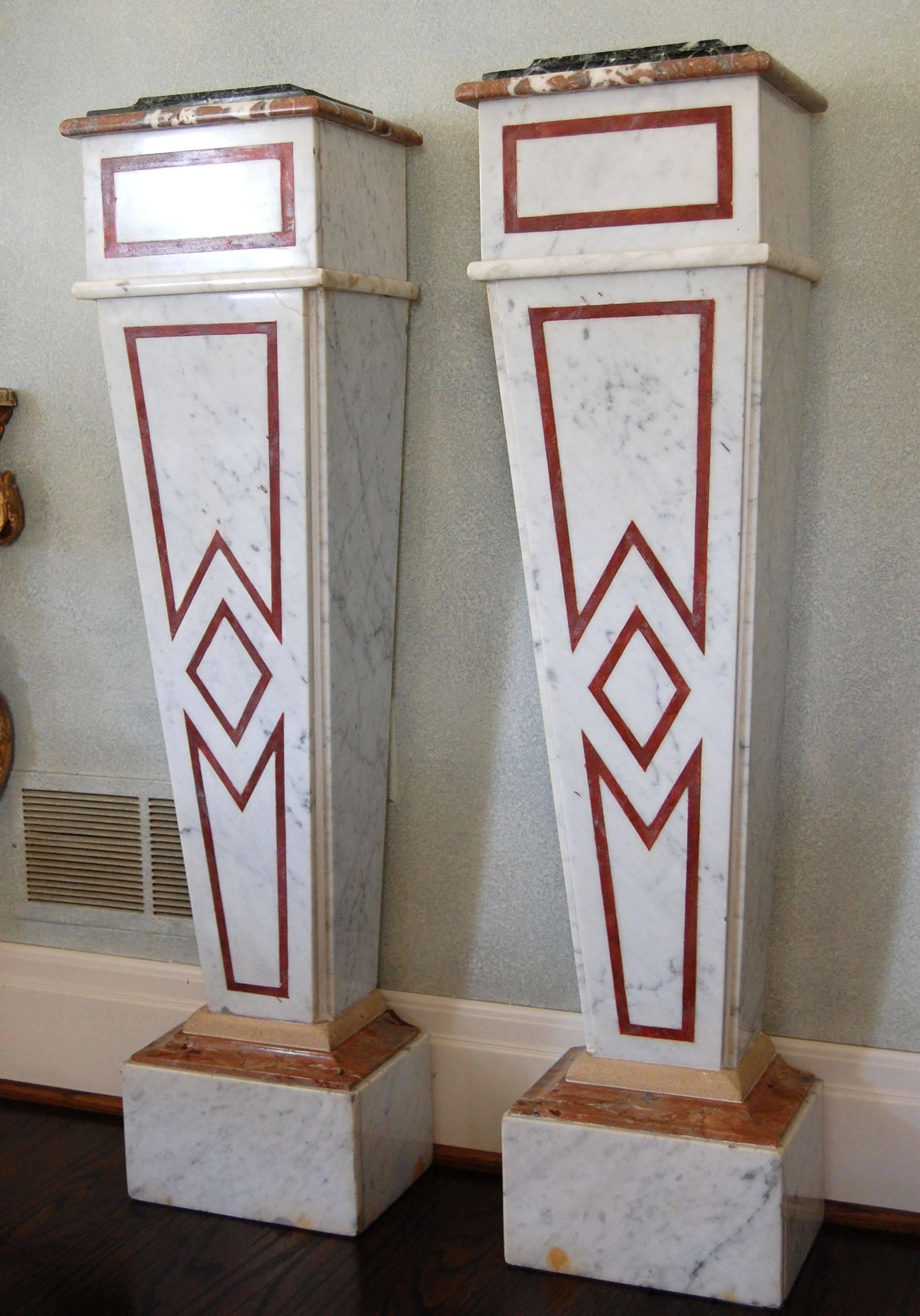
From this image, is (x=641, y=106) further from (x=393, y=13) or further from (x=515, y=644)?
(x=515, y=644)

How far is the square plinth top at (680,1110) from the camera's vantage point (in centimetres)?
202

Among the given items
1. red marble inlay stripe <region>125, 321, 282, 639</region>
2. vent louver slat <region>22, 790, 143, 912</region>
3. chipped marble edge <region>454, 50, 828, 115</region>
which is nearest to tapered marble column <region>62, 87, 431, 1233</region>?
red marble inlay stripe <region>125, 321, 282, 639</region>

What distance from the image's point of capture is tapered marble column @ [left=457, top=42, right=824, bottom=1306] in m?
1.87

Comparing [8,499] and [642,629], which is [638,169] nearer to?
[642,629]

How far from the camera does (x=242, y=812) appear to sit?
2.29 m

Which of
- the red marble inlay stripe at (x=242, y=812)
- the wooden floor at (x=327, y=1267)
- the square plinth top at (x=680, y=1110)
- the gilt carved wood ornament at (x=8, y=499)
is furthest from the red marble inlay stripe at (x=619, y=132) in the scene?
the wooden floor at (x=327, y=1267)

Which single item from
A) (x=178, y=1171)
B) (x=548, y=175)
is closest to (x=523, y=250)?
(x=548, y=175)

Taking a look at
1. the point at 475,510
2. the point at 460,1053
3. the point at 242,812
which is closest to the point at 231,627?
the point at 242,812

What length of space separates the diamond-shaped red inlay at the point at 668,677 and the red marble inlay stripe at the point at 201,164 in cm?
77

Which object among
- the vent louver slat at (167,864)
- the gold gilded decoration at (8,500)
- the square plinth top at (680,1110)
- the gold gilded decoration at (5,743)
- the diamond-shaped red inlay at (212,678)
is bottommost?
the square plinth top at (680,1110)

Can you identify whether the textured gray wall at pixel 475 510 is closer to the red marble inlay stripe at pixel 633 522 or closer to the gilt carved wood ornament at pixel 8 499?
the gilt carved wood ornament at pixel 8 499

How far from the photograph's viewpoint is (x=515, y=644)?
2.38 m

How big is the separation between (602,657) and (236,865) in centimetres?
73

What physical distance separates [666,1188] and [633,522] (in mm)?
974
